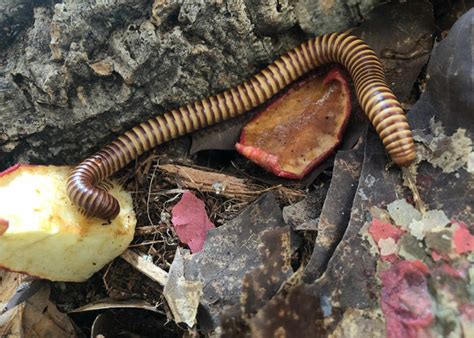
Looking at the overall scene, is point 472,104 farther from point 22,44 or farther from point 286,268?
point 22,44

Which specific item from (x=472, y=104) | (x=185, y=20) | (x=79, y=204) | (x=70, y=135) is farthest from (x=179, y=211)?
(x=472, y=104)

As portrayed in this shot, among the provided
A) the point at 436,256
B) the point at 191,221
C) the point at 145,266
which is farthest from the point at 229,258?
the point at 436,256

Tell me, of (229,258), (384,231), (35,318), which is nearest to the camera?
(384,231)

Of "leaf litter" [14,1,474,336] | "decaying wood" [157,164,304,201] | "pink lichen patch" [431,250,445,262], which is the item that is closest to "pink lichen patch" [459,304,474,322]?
"leaf litter" [14,1,474,336]

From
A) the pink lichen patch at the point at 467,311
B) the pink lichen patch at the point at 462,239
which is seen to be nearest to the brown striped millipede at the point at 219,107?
the pink lichen patch at the point at 462,239

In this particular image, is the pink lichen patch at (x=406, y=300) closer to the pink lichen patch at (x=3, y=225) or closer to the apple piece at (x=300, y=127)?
the apple piece at (x=300, y=127)

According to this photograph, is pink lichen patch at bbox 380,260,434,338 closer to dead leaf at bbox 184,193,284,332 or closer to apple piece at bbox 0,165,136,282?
dead leaf at bbox 184,193,284,332

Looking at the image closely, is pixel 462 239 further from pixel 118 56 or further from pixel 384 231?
pixel 118 56
